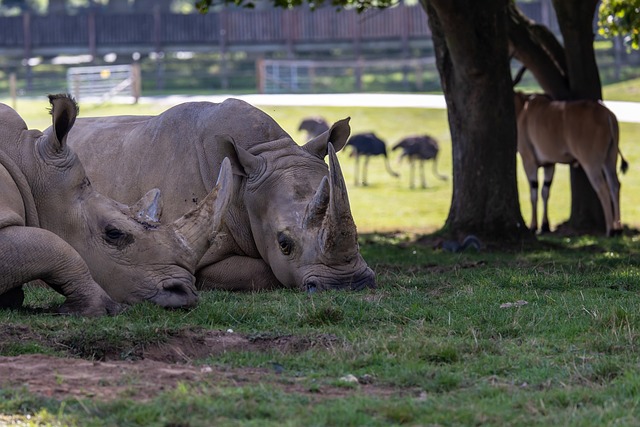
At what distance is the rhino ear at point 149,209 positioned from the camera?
869cm

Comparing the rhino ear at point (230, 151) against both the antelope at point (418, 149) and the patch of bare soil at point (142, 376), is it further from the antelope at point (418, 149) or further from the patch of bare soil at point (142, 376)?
the antelope at point (418, 149)

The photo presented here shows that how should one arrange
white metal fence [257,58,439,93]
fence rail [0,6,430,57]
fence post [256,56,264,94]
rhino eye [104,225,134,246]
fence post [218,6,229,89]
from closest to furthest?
rhino eye [104,225,134,246] < fence post [256,56,264,94] < white metal fence [257,58,439,93] < fence post [218,6,229,89] < fence rail [0,6,430,57]

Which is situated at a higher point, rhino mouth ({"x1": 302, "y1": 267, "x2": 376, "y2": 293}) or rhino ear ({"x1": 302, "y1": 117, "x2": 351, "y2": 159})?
rhino ear ({"x1": 302, "y1": 117, "x2": 351, "y2": 159})

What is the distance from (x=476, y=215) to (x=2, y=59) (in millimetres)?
47112

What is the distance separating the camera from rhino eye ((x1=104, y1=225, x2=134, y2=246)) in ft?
28.2

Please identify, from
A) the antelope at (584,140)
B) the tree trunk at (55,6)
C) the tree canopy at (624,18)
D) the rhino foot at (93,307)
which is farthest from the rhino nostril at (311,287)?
the tree trunk at (55,6)

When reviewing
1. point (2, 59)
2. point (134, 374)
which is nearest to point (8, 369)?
point (134, 374)

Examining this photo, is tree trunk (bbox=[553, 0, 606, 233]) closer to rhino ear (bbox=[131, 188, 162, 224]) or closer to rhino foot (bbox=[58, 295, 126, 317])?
rhino ear (bbox=[131, 188, 162, 224])

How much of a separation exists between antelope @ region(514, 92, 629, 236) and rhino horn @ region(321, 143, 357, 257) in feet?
28.8

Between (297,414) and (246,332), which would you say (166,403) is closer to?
(297,414)

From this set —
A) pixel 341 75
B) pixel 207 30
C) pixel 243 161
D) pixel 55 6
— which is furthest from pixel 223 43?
pixel 243 161

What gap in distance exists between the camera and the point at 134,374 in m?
6.38

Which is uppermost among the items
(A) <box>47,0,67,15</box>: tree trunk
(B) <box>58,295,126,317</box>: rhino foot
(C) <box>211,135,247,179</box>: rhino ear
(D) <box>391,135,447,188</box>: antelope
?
(A) <box>47,0,67,15</box>: tree trunk

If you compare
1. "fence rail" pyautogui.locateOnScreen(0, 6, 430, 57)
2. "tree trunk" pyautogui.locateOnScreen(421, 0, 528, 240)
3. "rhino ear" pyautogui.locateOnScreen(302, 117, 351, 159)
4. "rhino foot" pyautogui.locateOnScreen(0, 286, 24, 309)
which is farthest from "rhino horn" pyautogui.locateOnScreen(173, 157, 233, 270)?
"fence rail" pyautogui.locateOnScreen(0, 6, 430, 57)
